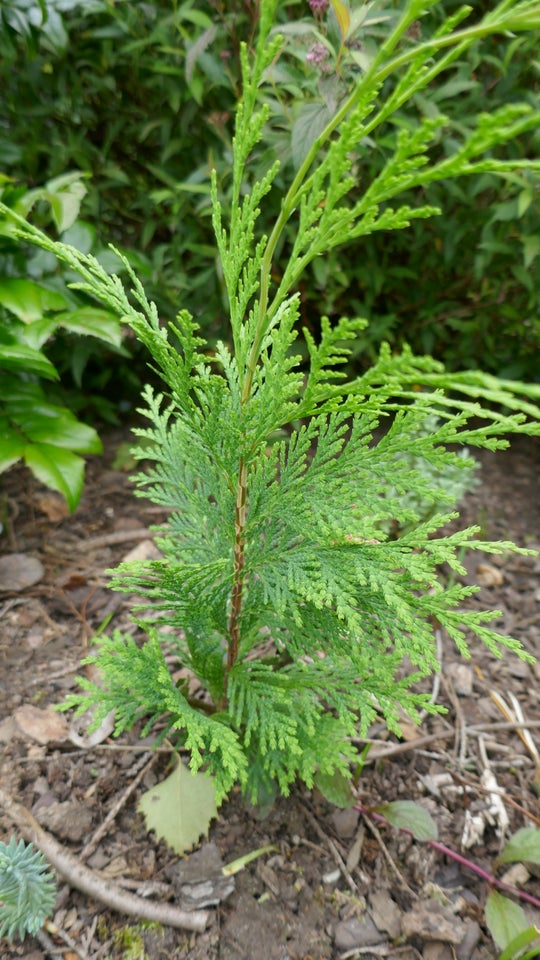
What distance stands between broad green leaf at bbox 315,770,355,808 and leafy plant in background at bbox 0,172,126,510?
3.35ft

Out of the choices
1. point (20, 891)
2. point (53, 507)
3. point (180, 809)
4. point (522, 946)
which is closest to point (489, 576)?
point (522, 946)

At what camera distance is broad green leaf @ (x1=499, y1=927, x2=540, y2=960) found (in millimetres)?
1137

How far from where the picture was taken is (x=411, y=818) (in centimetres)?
139

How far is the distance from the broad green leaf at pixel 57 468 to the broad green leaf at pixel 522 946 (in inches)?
57.5

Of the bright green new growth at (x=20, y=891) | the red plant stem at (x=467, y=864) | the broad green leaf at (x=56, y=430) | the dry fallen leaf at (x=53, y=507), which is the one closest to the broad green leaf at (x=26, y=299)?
the broad green leaf at (x=56, y=430)

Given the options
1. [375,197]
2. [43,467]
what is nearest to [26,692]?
[43,467]

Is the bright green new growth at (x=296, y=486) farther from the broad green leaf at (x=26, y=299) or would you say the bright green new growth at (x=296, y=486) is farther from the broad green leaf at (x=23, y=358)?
the broad green leaf at (x=26, y=299)

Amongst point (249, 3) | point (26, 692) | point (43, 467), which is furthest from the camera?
point (249, 3)

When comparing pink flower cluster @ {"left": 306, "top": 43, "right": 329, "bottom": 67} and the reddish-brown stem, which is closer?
the reddish-brown stem

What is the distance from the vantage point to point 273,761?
4.07 ft

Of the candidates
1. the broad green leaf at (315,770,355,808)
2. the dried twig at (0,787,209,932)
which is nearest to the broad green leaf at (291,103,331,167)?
the broad green leaf at (315,770,355,808)

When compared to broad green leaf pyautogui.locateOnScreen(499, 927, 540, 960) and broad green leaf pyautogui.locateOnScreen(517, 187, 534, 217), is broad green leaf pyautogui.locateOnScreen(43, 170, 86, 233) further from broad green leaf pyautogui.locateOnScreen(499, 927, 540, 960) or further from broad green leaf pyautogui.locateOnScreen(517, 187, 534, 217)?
broad green leaf pyautogui.locateOnScreen(499, 927, 540, 960)

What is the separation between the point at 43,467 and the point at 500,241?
198 centimetres

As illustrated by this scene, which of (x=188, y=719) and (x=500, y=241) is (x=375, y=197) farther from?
(x=500, y=241)
